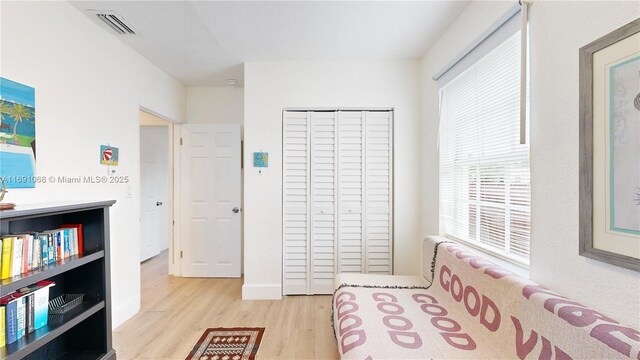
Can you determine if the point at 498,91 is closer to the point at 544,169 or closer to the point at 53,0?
the point at 544,169

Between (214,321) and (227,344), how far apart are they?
43cm

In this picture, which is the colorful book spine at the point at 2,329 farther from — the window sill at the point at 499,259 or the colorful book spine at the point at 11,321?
the window sill at the point at 499,259

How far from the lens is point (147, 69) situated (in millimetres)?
2883

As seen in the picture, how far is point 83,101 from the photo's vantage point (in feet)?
6.83

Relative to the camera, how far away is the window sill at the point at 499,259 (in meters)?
1.52

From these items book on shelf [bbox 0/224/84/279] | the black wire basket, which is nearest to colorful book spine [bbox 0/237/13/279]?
book on shelf [bbox 0/224/84/279]

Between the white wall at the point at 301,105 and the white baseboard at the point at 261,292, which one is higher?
the white wall at the point at 301,105

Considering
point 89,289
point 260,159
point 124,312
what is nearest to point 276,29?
point 260,159

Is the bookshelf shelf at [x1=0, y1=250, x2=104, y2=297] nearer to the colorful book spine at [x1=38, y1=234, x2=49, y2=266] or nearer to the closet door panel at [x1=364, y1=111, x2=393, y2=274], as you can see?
the colorful book spine at [x1=38, y1=234, x2=49, y2=266]

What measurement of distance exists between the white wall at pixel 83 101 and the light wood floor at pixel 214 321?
0.30 meters

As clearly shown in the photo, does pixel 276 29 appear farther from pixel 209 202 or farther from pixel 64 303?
pixel 64 303

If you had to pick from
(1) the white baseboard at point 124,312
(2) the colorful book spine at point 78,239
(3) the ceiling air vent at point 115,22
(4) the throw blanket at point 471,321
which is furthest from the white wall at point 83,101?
(4) the throw blanket at point 471,321

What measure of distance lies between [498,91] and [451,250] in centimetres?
110

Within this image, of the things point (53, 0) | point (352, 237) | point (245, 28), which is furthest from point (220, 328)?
point (53, 0)
